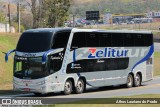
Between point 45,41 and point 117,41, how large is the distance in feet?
21.5

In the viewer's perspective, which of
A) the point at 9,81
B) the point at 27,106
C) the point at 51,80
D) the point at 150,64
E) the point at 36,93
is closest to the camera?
the point at 27,106

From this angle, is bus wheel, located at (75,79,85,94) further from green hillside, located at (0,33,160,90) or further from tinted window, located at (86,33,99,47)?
green hillside, located at (0,33,160,90)

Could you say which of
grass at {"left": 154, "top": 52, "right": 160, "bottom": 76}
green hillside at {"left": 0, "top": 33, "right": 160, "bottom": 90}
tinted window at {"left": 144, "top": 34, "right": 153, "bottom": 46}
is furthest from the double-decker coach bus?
grass at {"left": 154, "top": 52, "right": 160, "bottom": 76}

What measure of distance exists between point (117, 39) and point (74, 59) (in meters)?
4.59

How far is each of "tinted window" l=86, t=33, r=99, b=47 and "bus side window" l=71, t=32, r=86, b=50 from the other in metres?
0.41

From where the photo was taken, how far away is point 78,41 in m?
26.2

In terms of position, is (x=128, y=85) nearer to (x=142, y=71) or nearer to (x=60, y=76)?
(x=142, y=71)

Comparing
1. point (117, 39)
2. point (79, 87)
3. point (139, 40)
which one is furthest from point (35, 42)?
point (139, 40)

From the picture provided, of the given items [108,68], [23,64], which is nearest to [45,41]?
[23,64]

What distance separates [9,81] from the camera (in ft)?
120

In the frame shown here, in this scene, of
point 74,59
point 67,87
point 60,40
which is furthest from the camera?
point 74,59

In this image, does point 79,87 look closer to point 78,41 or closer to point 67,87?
point 67,87

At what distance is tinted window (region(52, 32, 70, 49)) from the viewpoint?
24.6 metres

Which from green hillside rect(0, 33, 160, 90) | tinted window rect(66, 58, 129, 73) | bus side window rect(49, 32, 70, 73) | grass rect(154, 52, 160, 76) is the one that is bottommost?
grass rect(154, 52, 160, 76)
